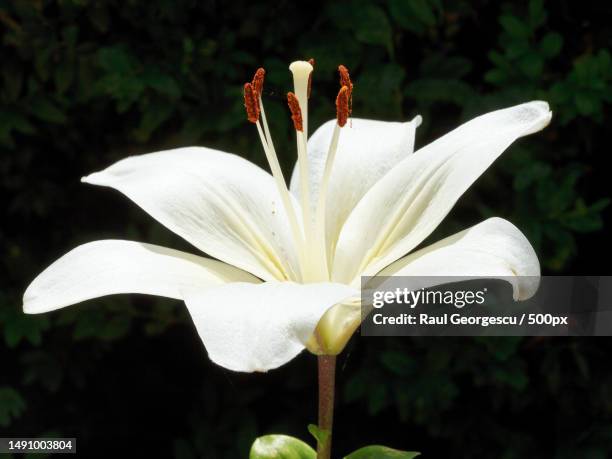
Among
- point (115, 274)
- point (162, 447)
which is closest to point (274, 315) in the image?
point (115, 274)

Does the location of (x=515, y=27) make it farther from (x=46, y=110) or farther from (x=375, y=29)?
(x=46, y=110)

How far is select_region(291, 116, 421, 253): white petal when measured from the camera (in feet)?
2.39

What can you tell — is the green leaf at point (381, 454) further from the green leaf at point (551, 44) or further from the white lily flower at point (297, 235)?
the green leaf at point (551, 44)

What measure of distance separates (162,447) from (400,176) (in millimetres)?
1085

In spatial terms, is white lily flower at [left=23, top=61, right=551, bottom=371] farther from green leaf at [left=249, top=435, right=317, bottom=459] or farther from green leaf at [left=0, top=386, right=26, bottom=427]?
green leaf at [left=0, top=386, right=26, bottom=427]

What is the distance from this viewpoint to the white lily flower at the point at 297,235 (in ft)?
1.61

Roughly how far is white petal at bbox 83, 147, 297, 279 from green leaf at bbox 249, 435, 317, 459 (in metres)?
0.11

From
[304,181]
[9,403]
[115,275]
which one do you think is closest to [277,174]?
[304,181]

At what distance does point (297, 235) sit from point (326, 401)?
0.14 m

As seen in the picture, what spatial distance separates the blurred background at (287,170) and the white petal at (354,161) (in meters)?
0.49

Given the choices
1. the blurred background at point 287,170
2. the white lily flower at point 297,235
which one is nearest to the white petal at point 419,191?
the white lily flower at point 297,235

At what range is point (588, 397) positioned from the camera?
55.2 inches

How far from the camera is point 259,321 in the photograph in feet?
1.54

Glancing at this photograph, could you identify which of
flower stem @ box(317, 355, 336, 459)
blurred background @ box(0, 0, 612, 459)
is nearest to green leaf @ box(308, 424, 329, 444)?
flower stem @ box(317, 355, 336, 459)
